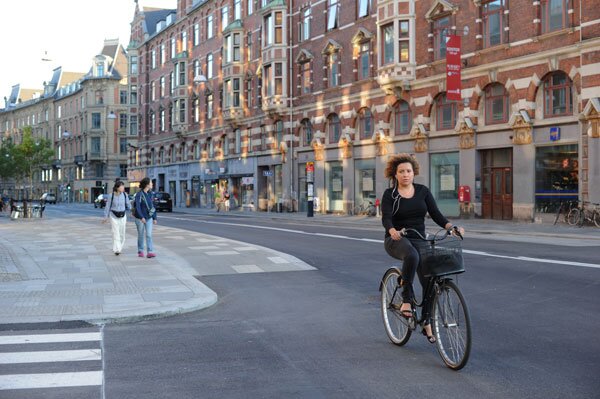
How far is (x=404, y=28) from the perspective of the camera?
3269 centimetres

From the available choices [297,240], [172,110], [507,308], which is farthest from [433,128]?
[172,110]

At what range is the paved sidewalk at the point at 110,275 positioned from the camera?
315 inches

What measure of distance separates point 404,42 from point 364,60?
3981 millimetres

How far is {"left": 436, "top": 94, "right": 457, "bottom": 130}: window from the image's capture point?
30531 millimetres

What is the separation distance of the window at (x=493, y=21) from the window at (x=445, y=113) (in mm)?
3330

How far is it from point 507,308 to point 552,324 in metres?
1.02

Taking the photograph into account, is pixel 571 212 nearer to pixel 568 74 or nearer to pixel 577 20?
pixel 568 74

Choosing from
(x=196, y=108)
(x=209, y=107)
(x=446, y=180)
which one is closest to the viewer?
(x=446, y=180)

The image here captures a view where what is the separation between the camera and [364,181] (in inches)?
1447

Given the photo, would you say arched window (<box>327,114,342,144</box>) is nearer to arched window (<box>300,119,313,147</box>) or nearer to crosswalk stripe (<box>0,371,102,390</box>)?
arched window (<box>300,119,313,147</box>)

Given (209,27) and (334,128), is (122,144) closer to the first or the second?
(209,27)

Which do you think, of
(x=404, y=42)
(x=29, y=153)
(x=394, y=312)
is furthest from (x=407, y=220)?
(x=29, y=153)

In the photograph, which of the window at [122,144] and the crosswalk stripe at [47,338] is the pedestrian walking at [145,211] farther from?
the window at [122,144]

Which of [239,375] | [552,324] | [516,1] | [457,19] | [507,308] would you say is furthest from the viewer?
[457,19]
